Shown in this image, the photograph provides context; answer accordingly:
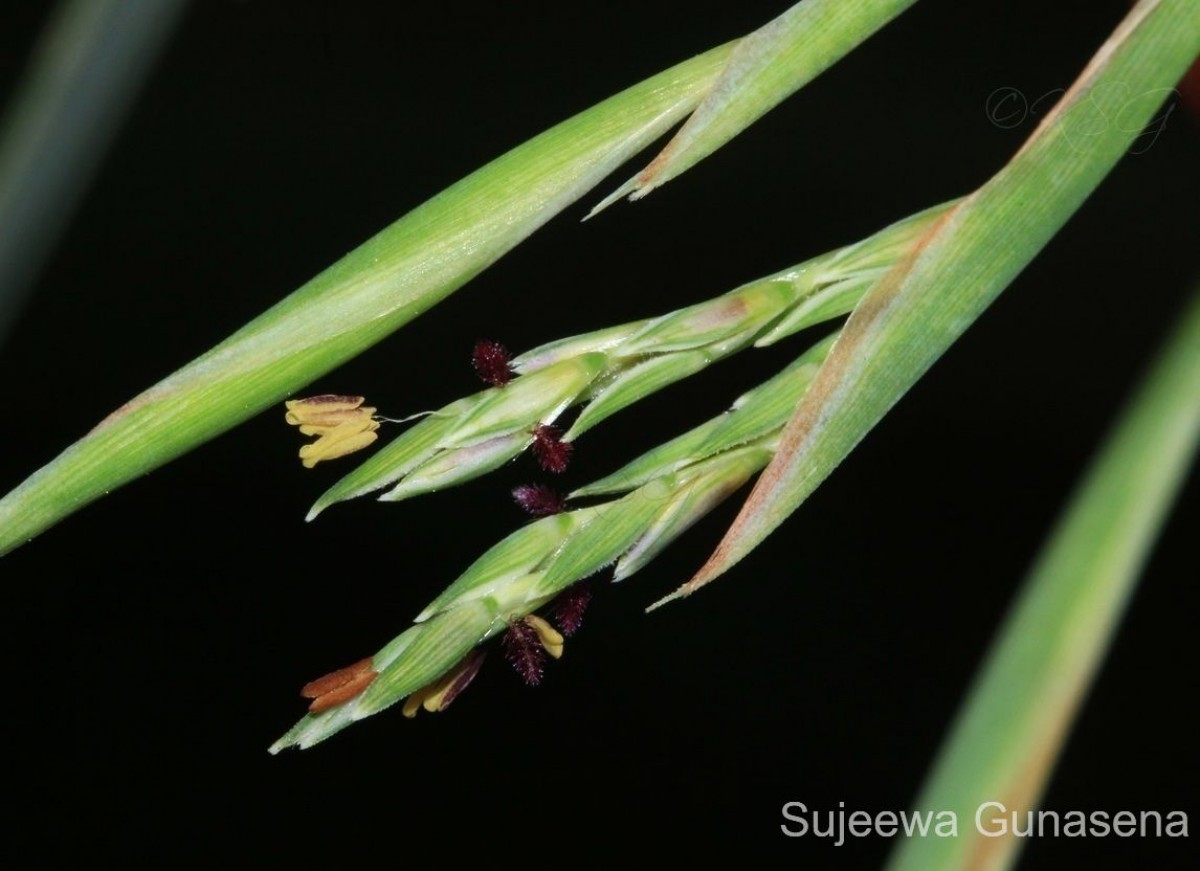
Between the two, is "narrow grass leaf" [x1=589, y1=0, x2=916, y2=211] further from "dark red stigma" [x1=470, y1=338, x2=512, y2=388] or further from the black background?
the black background

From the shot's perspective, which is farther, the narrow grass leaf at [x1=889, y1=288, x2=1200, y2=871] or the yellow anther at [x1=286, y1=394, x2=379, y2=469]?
the yellow anther at [x1=286, y1=394, x2=379, y2=469]

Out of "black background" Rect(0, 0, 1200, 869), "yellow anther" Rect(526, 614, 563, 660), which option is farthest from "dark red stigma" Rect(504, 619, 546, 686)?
"black background" Rect(0, 0, 1200, 869)

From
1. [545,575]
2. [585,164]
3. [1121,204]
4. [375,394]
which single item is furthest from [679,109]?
[1121,204]

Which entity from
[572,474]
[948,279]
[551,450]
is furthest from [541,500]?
[572,474]

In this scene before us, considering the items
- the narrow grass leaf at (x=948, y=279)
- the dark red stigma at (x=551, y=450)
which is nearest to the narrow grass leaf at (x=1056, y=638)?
the narrow grass leaf at (x=948, y=279)

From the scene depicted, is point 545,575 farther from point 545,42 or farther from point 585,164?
point 545,42

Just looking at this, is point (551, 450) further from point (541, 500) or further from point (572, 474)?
point (572, 474)
